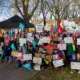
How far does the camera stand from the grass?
8.39 meters

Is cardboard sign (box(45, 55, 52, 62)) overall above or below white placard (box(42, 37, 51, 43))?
below

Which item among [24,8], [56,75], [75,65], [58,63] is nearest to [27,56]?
[58,63]

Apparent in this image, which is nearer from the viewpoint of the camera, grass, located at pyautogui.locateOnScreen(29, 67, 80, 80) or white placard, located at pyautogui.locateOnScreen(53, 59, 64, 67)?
grass, located at pyautogui.locateOnScreen(29, 67, 80, 80)

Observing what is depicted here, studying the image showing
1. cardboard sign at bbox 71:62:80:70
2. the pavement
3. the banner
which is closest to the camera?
cardboard sign at bbox 71:62:80:70

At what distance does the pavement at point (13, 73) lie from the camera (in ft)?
29.4

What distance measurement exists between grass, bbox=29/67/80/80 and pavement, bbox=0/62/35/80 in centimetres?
37

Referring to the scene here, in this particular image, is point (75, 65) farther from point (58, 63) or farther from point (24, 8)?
point (24, 8)

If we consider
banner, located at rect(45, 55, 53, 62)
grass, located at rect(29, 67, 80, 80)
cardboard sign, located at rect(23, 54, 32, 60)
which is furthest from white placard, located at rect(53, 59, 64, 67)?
cardboard sign, located at rect(23, 54, 32, 60)

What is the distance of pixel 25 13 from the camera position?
21.7 meters

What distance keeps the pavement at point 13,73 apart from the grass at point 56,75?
37 cm

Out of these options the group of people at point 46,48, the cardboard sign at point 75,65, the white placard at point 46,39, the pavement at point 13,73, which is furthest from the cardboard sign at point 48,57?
the cardboard sign at point 75,65

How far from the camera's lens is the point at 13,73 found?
31.3ft

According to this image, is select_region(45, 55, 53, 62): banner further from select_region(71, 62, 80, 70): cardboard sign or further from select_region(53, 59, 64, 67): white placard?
select_region(71, 62, 80, 70): cardboard sign

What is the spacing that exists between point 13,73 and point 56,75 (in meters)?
1.78
